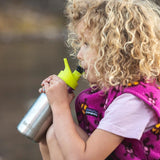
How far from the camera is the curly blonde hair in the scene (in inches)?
63.7

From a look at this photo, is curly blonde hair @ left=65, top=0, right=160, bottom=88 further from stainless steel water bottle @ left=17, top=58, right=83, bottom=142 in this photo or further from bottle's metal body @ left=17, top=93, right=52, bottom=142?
bottle's metal body @ left=17, top=93, right=52, bottom=142

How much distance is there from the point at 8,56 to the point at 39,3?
1149 cm

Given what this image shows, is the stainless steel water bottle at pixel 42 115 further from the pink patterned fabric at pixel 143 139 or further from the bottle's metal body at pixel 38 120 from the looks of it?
the pink patterned fabric at pixel 143 139

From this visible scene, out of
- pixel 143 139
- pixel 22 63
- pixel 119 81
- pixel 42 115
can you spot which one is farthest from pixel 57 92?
pixel 22 63

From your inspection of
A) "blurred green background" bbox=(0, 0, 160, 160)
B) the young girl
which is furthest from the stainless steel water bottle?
"blurred green background" bbox=(0, 0, 160, 160)

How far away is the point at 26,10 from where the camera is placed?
57.9 feet

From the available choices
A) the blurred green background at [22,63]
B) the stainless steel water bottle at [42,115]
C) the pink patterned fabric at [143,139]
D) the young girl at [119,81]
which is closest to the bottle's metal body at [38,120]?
the stainless steel water bottle at [42,115]

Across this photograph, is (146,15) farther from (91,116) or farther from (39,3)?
(39,3)

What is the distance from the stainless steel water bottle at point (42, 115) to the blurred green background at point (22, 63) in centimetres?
80

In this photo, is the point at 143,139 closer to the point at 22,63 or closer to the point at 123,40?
the point at 123,40

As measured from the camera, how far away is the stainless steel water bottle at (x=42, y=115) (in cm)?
186

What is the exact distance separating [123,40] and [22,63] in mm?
6081

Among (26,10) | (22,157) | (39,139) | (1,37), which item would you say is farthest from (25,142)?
(26,10)

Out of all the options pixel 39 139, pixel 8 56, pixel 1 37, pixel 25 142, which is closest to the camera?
pixel 39 139
